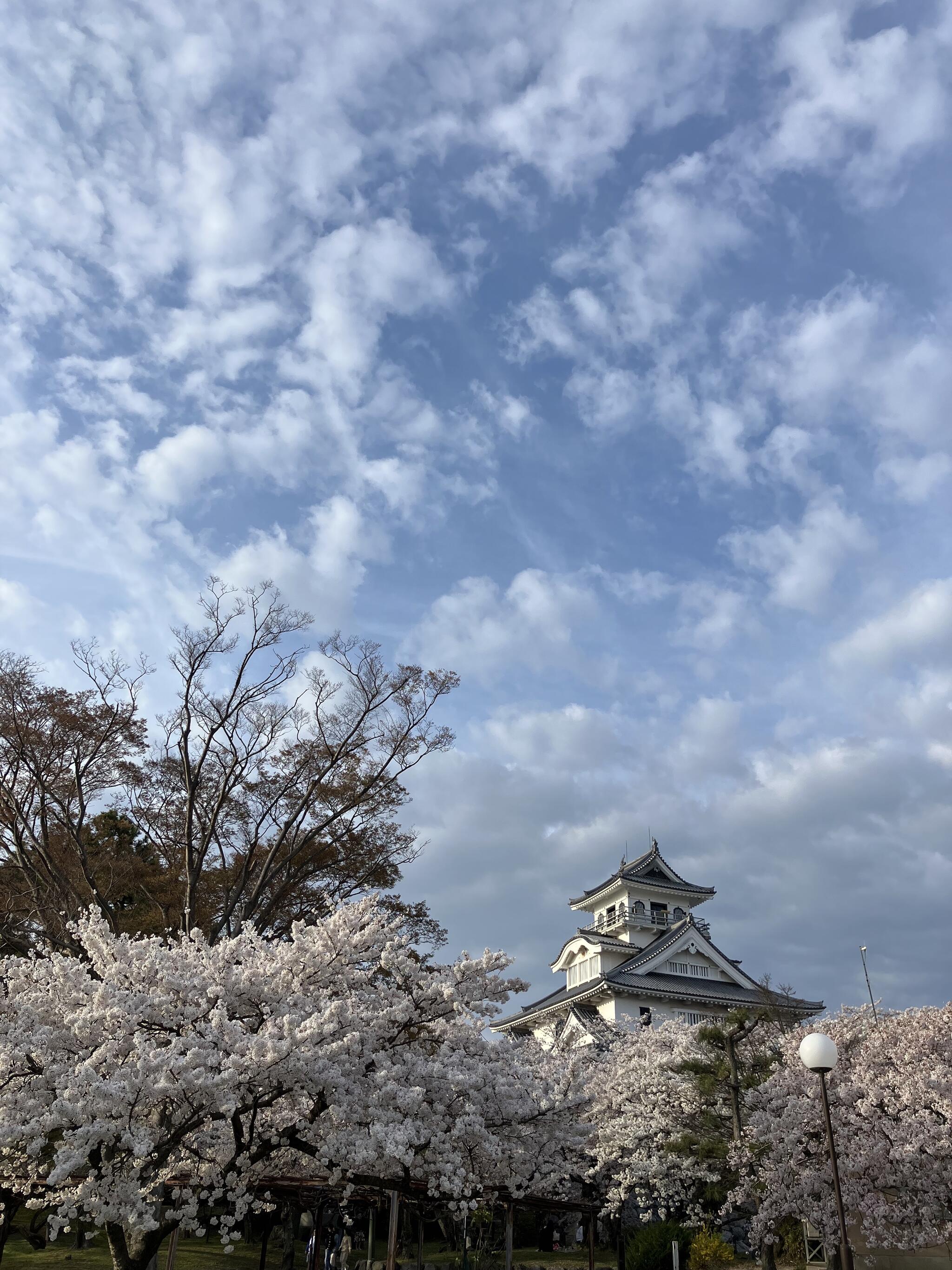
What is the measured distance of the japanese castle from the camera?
1380 inches

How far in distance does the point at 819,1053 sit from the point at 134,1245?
9.49m

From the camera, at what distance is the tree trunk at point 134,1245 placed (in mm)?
11641

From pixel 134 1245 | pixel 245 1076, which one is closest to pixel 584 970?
pixel 134 1245

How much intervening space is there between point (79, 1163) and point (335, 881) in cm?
1330

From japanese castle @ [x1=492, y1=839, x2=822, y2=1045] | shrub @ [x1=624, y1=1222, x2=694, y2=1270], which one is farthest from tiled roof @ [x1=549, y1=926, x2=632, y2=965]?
shrub @ [x1=624, y1=1222, x2=694, y2=1270]

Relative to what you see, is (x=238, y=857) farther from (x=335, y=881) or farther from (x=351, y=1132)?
(x=351, y=1132)

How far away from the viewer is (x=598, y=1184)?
23.3m

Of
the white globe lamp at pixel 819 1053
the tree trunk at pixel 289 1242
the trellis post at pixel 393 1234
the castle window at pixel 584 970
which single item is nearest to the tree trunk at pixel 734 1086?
the tree trunk at pixel 289 1242

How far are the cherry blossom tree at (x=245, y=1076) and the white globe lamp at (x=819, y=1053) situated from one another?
14.9 ft

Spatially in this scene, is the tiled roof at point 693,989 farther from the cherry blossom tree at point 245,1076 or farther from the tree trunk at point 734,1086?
the cherry blossom tree at point 245,1076

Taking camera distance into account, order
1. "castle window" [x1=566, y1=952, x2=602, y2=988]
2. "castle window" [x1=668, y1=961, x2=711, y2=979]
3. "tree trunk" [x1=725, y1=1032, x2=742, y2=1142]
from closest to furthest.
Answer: "tree trunk" [x1=725, y1=1032, x2=742, y2=1142] → "castle window" [x1=668, y1=961, x2=711, y2=979] → "castle window" [x1=566, y1=952, x2=602, y2=988]

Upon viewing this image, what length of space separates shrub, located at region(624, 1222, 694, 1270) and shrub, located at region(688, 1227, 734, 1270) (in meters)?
0.22

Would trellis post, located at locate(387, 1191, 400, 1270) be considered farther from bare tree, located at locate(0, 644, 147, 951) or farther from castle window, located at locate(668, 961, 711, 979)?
castle window, located at locate(668, 961, 711, 979)

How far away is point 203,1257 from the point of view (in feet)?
70.5
